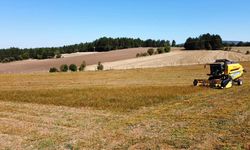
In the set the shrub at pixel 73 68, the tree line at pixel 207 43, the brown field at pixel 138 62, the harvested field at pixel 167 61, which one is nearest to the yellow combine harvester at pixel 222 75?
the harvested field at pixel 167 61

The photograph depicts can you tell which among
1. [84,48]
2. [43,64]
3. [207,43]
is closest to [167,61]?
[43,64]

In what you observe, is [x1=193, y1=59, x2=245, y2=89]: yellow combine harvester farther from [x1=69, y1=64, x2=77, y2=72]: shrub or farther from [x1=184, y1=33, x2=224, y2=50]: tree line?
[x1=184, y1=33, x2=224, y2=50]: tree line

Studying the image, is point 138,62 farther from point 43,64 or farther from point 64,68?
point 43,64

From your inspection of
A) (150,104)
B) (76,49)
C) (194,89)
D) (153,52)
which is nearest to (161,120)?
(150,104)

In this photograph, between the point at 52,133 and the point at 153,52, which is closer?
the point at 52,133

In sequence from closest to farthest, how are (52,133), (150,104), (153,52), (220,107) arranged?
(52,133)
(220,107)
(150,104)
(153,52)

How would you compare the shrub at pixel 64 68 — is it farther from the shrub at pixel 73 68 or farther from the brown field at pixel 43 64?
the brown field at pixel 43 64

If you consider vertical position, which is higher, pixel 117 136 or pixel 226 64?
pixel 226 64

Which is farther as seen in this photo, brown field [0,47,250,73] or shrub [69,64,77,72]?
shrub [69,64,77,72]

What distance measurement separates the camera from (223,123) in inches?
453

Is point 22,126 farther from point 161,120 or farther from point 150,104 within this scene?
point 150,104

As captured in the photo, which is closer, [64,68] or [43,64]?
[64,68]

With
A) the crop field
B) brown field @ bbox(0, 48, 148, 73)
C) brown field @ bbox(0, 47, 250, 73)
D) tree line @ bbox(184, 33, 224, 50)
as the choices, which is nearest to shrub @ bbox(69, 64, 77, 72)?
brown field @ bbox(0, 47, 250, 73)

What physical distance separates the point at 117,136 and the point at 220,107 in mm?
6497
